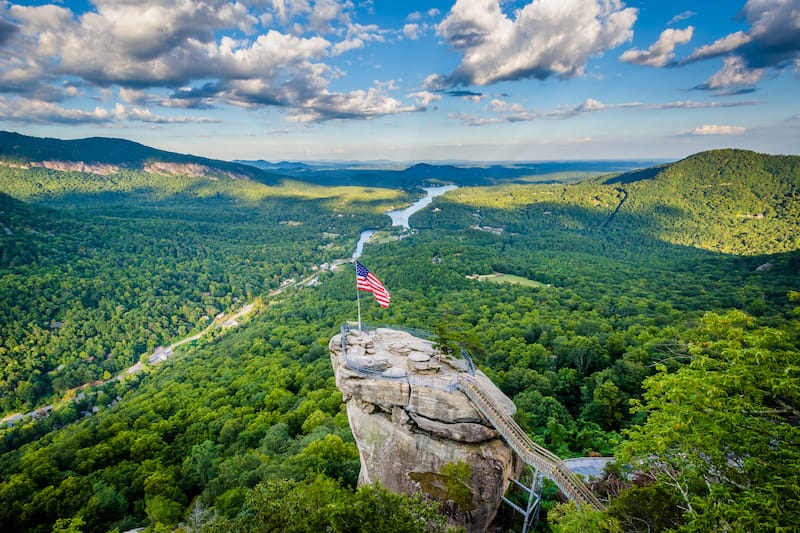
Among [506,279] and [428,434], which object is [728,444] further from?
[506,279]

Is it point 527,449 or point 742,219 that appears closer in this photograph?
point 527,449

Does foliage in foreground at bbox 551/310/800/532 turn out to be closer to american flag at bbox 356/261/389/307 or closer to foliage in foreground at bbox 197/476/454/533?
foliage in foreground at bbox 197/476/454/533

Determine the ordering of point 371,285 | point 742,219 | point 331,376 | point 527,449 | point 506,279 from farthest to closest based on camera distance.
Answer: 1. point 742,219
2. point 506,279
3. point 331,376
4. point 371,285
5. point 527,449

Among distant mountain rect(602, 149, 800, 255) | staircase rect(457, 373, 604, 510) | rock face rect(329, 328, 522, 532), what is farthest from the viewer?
distant mountain rect(602, 149, 800, 255)

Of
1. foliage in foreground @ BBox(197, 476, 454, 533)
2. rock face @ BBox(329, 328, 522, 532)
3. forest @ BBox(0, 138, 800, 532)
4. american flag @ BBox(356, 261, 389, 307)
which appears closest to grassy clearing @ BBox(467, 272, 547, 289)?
forest @ BBox(0, 138, 800, 532)

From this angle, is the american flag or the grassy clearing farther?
the grassy clearing

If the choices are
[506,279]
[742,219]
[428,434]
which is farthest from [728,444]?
[742,219]
